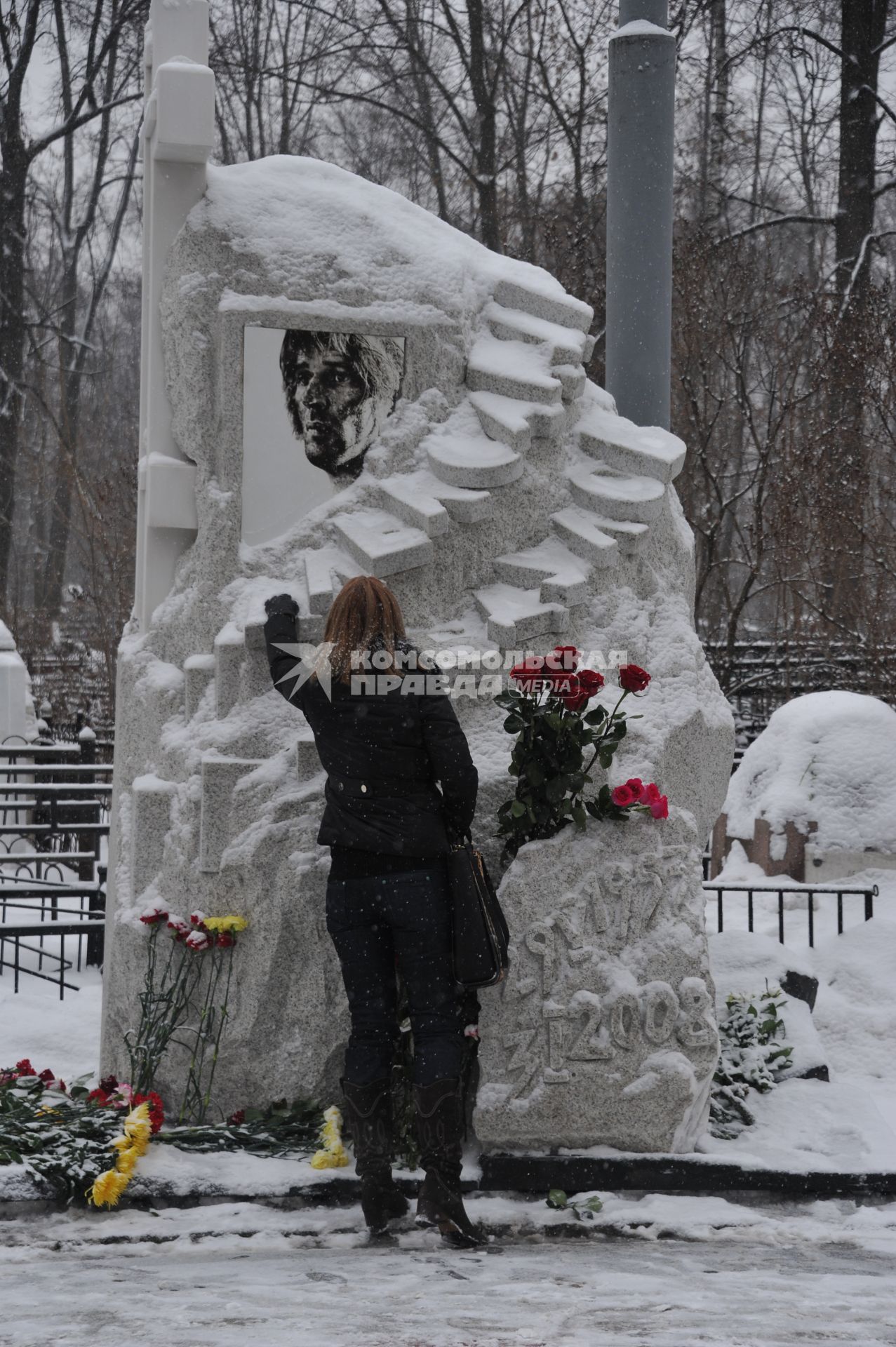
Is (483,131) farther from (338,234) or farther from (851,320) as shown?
(338,234)

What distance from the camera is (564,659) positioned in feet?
14.5

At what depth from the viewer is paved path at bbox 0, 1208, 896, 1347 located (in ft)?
9.74

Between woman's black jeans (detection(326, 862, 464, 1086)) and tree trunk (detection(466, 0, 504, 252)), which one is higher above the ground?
tree trunk (detection(466, 0, 504, 252))

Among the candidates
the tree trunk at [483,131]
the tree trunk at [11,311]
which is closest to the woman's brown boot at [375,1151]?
the tree trunk at [483,131]

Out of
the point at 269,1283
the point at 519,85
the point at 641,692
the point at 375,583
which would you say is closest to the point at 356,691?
the point at 375,583

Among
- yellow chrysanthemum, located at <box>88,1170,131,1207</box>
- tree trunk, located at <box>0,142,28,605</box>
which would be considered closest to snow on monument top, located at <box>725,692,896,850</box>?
yellow chrysanthemum, located at <box>88,1170,131,1207</box>

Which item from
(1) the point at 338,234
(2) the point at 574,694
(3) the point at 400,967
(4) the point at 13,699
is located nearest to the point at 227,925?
(3) the point at 400,967

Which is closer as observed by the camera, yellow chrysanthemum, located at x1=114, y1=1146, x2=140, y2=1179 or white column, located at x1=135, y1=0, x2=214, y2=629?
yellow chrysanthemum, located at x1=114, y1=1146, x2=140, y2=1179

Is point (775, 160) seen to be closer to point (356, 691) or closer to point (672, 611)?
point (672, 611)

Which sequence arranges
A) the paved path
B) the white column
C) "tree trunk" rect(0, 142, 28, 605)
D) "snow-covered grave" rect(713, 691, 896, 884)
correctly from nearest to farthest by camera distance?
the paved path
the white column
"snow-covered grave" rect(713, 691, 896, 884)
"tree trunk" rect(0, 142, 28, 605)

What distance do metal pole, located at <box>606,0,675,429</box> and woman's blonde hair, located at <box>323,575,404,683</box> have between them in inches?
97.4

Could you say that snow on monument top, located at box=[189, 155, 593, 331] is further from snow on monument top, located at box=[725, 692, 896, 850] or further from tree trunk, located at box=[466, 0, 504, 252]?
tree trunk, located at box=[466, 0, 504, 252]

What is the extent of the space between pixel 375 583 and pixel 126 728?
1492 millimetres

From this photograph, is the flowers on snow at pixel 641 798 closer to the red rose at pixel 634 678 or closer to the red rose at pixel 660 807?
the red rose at pixel 660 807
